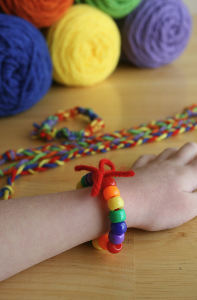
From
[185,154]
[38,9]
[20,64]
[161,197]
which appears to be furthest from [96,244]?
[38,9]

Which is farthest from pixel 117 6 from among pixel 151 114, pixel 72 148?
pixel 72 148

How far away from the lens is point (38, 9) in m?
0.85

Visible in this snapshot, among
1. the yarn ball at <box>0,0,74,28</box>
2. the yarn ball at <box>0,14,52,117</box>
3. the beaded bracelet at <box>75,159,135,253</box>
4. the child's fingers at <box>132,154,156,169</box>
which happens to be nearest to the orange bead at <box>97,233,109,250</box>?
the beaded bracelet at <box>75,159,135,253</box>

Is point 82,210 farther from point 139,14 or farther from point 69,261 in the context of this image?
point 139,14

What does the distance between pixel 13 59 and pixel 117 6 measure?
35 cm

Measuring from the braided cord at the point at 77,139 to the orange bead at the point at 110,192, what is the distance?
21 centimetres

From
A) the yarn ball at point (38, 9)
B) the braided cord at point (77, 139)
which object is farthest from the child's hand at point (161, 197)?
the yarn ball at point (38, 9)

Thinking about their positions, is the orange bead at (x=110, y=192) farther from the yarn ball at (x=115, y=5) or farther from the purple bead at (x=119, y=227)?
the yarn ball at (x=115, y=5)

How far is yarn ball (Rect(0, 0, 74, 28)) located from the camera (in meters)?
0.83

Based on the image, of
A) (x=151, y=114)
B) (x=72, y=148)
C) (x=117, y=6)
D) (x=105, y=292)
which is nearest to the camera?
(x=105, y=292)

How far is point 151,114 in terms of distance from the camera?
0.86 m

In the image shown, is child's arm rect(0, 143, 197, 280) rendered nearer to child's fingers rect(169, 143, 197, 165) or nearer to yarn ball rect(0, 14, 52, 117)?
child's fingers rect(169, 143, 197, 165)

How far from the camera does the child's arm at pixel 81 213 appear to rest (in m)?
0.47

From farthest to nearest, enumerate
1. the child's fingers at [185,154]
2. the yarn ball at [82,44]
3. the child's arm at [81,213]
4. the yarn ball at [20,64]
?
the yarn ball at [82,44] → the yarn ball at [20,64] → the child's fingers at [185,154] → the child's arm at [81,213]
